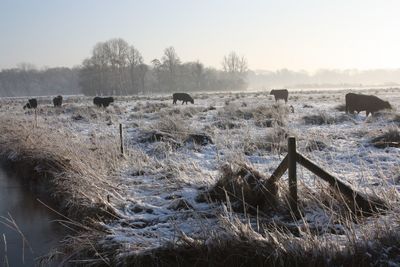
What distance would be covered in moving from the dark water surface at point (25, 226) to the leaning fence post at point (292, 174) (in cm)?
355

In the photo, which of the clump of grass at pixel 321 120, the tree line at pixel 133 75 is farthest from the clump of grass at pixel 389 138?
the tree line at pixel 133 75

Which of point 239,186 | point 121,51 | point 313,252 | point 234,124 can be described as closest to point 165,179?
point 239,186

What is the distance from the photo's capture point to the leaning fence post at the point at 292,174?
5.41 m

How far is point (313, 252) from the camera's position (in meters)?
4.50

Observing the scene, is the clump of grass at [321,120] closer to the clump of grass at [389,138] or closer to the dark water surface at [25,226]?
the clump of grass at [389,138]

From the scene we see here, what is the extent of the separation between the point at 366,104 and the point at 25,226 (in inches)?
716

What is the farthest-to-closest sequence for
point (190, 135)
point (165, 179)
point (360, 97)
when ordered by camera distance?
point (360, 97), point (190, 135), point (165, 179)

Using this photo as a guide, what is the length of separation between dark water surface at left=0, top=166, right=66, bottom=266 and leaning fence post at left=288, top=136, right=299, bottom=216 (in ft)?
11.7

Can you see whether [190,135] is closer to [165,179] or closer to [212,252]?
[165,179]

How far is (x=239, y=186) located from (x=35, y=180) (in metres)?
6.19

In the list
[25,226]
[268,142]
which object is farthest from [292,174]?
[25,226]

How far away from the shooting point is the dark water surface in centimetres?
600

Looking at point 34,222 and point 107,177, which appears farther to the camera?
point 107,177

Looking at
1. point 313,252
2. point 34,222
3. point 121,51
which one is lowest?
point 34,222
